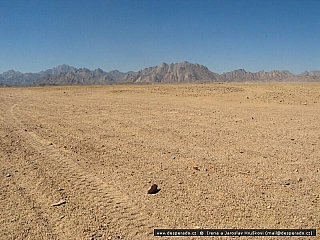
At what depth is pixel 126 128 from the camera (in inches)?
422

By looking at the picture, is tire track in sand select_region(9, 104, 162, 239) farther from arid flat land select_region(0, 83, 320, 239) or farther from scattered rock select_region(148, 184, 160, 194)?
scattered rock select_region(148, 184, 160, 194)

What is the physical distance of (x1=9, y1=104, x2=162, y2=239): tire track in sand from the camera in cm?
381

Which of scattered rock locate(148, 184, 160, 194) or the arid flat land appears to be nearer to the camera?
the arid flat land

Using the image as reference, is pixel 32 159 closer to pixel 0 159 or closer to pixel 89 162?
pixel 0 159

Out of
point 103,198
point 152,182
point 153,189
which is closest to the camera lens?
point 103,198

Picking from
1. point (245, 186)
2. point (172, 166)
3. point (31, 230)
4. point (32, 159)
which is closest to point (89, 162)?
point (32, 159)

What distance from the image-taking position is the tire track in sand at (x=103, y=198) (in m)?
3.81

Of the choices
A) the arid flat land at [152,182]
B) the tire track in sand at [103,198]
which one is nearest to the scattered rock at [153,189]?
the arid flat land at [152,182]

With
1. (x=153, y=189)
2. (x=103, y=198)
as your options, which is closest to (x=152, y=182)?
(x=153, y=189)

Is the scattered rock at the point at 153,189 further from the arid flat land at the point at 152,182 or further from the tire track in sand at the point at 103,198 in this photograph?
the tire track in sand at the point at 103,198

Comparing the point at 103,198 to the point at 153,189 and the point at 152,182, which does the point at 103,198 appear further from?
the point at 152,182

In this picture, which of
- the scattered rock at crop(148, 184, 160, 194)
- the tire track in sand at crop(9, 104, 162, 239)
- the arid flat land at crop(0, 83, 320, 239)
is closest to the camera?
the tire track in sand at crop(9, 104, 162, 239)

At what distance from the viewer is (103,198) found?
183 inches

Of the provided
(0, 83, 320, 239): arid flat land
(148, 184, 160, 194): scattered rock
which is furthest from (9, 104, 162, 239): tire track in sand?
(148, 184, 160, 194): scattered rock
